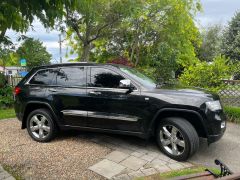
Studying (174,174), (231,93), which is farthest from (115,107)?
(231,93)

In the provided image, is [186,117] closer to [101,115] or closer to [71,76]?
[101,115]

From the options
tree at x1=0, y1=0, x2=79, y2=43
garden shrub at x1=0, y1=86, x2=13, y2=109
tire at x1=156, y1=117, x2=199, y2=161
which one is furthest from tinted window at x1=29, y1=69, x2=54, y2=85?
garden shrub at x1=0, y1=86, x2=13, y2=109

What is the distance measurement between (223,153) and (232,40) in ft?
53.7

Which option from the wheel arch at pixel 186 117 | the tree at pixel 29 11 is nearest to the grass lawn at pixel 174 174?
the wheel arch at pixel 186 117

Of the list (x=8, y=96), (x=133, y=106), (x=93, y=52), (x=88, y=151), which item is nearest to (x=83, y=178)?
(x=88, y=151)

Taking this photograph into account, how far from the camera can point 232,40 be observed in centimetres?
1914

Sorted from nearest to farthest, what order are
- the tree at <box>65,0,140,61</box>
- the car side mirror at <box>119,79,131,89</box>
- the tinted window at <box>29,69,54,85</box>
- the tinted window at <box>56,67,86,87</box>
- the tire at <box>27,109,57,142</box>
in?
the car side mirror at <box>119,79,131,89</box> → the tinted window at <box>56,67,86,87</box> → the tire at <box>27,109,57,142</box> → the tinted window at <box>29,69,54,85</box> → the tree at <box>65,0,140,61</box>

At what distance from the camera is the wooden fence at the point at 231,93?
25.9 ft

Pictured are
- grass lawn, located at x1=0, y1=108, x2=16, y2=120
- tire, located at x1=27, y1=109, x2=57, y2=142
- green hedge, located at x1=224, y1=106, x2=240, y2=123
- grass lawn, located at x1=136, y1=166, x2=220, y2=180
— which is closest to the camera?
→ grass lawn, located at x1=136, y1=166, x2=220, y2=180

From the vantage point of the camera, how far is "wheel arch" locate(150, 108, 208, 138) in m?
4.39

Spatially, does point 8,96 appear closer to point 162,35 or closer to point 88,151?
point 88,151

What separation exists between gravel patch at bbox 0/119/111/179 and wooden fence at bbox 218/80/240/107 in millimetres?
4561

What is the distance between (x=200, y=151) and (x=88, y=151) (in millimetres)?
2183

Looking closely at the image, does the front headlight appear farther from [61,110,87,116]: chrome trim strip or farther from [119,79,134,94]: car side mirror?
[61,110,87,116]: chrome trim strip
